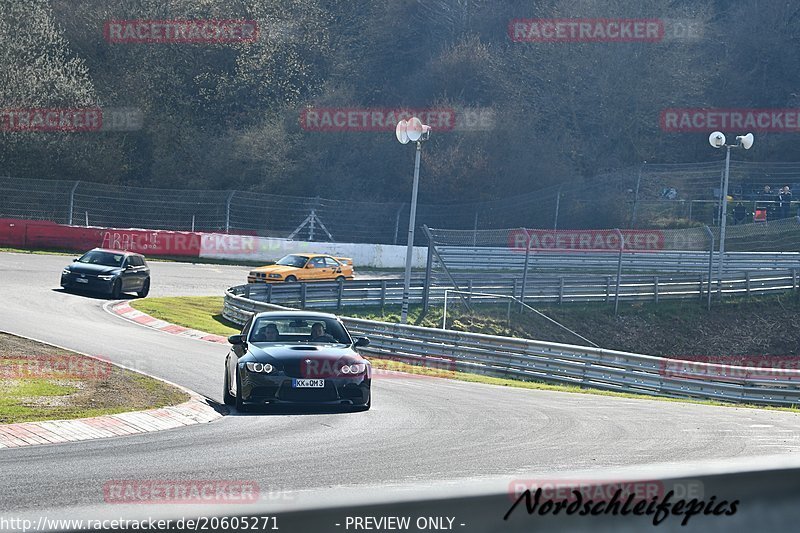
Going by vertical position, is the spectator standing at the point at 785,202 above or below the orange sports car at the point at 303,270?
above

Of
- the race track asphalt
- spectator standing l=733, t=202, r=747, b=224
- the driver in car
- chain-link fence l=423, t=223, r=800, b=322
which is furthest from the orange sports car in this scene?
the driver in car

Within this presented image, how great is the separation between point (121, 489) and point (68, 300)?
21187 millimetres

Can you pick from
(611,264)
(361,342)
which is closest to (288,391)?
(361,342)

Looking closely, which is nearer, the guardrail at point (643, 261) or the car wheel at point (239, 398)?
the car wheel at point (239, 398)

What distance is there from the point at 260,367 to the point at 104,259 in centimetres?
1800

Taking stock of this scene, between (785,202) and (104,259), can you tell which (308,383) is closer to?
(104,259)

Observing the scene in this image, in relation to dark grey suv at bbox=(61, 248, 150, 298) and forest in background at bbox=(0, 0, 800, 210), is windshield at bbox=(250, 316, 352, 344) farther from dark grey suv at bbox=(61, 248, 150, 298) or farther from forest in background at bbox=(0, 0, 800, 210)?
forest in background at bbox=(0, 0, 800, 210)

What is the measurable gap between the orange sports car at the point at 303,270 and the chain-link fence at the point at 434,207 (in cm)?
718

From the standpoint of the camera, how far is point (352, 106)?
59156 mm

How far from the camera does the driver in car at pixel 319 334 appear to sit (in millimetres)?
13910

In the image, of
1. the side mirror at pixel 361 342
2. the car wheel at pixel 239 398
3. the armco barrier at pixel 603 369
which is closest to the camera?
the car wheel at pixel 239 398

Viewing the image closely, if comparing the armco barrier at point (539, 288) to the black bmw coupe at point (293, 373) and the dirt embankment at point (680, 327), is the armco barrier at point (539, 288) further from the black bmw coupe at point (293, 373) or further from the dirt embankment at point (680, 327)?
the black bmw coupe at point (293, 373)

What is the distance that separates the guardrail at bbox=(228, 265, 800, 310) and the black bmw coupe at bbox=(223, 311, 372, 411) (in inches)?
611

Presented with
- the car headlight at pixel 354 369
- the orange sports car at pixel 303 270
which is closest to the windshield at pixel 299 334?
the car headlight at pixel 354 369
